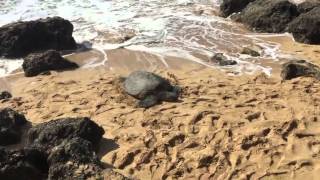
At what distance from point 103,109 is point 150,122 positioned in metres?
0.79

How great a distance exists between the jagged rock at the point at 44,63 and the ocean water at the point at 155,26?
1.31 ft

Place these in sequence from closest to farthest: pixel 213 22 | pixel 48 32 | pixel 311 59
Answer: pixel 311 59 → pixel 48 32 → pixel 213 22

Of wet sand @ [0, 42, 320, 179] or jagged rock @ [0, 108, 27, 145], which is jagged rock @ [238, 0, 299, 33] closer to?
wet sand @ [0, 42, 320, 179]

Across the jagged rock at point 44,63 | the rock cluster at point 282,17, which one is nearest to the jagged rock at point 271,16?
the rock cluster at point 282,17

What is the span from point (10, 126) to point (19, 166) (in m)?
1.46

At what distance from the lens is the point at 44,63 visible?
28.0ft

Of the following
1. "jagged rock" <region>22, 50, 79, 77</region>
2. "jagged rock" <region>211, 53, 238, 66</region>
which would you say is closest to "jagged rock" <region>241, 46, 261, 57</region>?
"jagged rock" <region>211, 53, 238, 66</region>

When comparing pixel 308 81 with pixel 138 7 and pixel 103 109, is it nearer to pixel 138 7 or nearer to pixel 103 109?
pixel 103 109

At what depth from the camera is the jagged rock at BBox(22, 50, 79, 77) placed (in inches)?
331

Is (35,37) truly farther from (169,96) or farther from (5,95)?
(169,96)

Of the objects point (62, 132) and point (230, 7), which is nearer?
point (62, 132)

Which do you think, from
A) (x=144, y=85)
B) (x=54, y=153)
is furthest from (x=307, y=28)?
(x=54, y=153)

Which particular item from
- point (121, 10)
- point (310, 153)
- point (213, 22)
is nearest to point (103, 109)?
point (310, 153)

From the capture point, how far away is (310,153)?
554 cm
